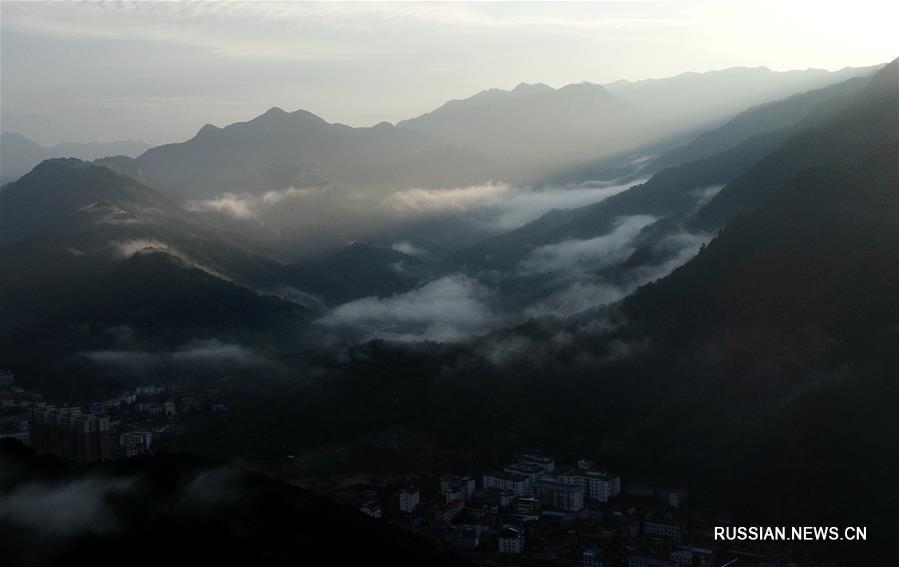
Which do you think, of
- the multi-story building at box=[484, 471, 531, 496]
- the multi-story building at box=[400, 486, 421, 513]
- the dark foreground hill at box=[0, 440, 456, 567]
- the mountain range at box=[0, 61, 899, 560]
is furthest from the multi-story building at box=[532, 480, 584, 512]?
the dark foreground hill at box=[0, 440, 456, 567]

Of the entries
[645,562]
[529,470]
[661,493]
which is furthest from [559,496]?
[645,562]

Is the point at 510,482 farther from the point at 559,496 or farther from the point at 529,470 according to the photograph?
the point at 559,496

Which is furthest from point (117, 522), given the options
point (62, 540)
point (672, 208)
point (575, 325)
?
point (672, 208)

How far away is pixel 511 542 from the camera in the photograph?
5866 cm

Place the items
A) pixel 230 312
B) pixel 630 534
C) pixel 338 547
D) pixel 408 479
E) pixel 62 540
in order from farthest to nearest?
pixel 230 312
pixel 408 479
pixel 630 534
pixel 338 547
pixel 62 540

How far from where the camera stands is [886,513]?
183ft

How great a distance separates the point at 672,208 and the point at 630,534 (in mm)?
104436

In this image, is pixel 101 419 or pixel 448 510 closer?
pixel 448 510

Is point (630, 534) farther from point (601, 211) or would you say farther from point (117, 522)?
A: point (601, 211)

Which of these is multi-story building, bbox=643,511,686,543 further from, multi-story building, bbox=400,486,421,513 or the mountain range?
multi-story building, bbox=400,486,421,513

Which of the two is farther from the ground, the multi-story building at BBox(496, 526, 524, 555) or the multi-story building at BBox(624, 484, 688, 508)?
the multi-story building at BBox(624, 484, 688, 508)

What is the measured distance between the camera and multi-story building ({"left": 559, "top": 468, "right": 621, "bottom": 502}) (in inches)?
2623

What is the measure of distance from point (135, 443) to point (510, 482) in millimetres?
31992

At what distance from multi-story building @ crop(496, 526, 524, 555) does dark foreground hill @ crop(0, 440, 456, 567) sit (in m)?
9.19
